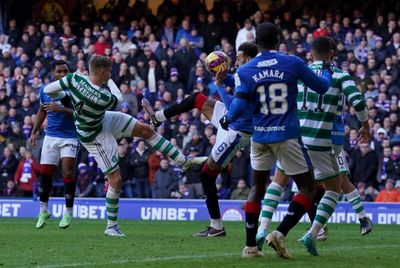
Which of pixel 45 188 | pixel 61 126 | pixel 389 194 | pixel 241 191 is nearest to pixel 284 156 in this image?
pixel 61 126

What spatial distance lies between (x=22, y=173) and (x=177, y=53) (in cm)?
514

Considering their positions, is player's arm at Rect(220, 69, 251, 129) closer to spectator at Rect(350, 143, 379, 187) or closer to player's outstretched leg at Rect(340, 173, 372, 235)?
player's outstretched leg at Rect(340, 173, 372, 235)

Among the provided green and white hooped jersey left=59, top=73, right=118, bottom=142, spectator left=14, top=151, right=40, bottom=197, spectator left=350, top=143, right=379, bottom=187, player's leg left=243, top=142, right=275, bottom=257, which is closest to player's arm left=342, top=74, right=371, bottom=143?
player's leg left=243, top=142, right=275, bottom=257

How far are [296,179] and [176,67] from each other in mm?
17131

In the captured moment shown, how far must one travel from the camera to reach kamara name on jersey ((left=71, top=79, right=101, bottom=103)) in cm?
1462

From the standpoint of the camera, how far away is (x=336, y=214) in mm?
22500

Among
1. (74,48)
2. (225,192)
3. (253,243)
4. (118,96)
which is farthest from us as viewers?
(74,48)

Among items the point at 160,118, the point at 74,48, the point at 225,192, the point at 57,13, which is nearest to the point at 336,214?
the point at 225,192

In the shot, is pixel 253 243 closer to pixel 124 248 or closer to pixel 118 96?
pixel 124 248

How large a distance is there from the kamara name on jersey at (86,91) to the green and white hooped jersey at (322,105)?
9.10 ft

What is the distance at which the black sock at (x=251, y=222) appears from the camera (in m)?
11.8

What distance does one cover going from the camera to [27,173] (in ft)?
87.7

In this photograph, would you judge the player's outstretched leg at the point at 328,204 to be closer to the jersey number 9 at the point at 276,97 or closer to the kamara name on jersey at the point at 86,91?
the jersey number 9 at the point at 276,97

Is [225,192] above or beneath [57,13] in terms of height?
beneath
